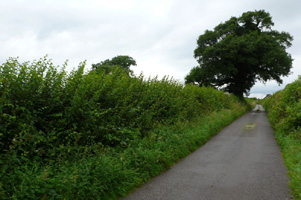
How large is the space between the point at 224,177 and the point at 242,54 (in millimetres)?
28377

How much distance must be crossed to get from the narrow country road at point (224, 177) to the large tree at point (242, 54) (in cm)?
2349

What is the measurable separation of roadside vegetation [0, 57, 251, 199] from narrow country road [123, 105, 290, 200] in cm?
47

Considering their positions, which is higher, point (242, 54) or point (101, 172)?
point (242, 54)

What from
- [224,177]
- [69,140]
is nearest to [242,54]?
[224,177]

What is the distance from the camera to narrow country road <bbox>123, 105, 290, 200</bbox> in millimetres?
5094

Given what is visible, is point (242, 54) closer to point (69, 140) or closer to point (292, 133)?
point (292, 133)

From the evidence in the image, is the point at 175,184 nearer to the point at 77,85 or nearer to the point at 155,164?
the point at 155,164

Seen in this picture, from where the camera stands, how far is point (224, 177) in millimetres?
6199

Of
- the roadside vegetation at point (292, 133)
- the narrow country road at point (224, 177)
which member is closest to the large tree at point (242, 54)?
the roadside vegetation at point (292, 133)

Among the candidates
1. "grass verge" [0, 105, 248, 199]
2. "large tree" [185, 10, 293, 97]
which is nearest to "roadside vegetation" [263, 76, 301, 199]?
"grass verge" [0, 105, 248, 199]

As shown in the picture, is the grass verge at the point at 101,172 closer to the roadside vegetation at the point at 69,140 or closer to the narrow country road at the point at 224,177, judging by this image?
the roadside vegetation at the point at 69,140

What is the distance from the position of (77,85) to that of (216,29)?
1311 inches

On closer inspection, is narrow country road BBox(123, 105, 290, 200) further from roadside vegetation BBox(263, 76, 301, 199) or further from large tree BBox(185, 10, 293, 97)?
large tree BBox(185, 10, 293, 97)

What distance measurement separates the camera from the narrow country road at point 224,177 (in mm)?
5094
